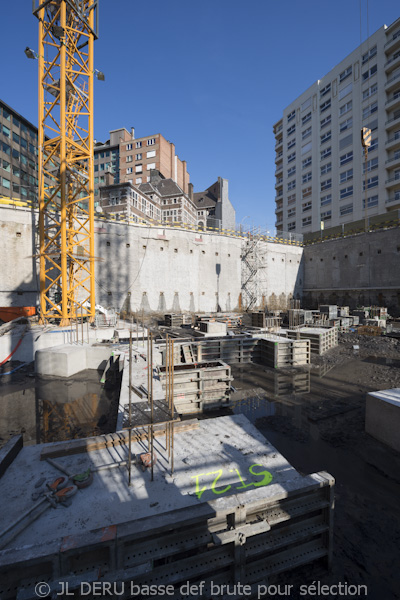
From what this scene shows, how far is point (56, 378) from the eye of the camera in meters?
11.0

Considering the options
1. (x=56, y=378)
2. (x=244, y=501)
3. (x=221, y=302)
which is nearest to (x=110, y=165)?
(x=221, y=302)

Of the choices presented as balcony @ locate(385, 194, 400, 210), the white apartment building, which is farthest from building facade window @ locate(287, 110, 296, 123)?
balcony @ locate(385, 194, 400, 210)

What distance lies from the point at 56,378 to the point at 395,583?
1155 centimetres

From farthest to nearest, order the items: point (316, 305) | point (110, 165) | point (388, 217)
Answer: point (110, 165)
point (316, 305)
point (388, 217)

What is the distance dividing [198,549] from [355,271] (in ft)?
108

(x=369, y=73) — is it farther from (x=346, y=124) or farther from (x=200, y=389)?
(x=200, y=389)

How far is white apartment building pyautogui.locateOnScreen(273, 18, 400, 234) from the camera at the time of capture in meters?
36.1

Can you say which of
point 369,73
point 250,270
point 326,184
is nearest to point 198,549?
point 250,270

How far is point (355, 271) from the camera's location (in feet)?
97.9

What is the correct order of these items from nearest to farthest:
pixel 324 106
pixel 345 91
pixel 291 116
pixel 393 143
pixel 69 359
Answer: pixel 69 359
pixel 393 143
pixel 345 91
pixel 324 106
pixel 291 116

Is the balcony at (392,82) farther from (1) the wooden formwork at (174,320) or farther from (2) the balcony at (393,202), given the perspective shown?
(1) the wooden formwork at (174,320)

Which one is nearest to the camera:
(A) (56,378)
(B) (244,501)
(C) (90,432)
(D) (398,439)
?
(B) (244,501)

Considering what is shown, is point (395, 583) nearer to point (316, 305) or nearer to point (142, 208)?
point (316, 305)

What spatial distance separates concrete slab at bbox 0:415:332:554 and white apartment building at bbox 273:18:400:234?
141ft
